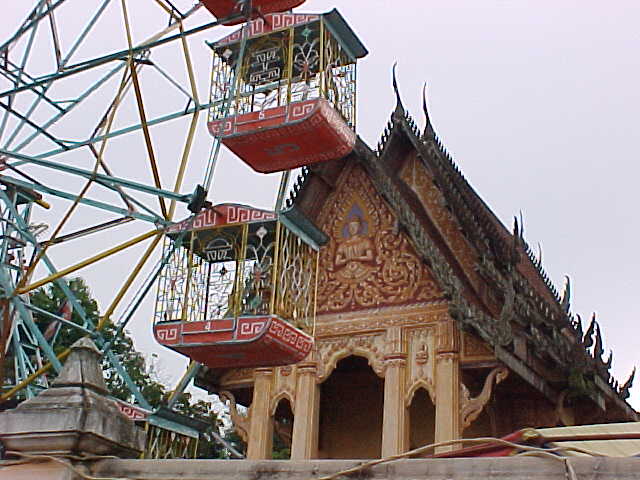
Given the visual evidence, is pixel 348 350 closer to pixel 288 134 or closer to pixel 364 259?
pixel 364 259

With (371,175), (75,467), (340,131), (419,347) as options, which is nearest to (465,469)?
(75,467)

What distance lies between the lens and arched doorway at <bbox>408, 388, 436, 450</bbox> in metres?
10.9

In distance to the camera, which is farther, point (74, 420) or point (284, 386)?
point (284, 386)

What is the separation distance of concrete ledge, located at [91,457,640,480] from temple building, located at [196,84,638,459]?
580 centimetres

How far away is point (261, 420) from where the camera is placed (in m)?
10.5

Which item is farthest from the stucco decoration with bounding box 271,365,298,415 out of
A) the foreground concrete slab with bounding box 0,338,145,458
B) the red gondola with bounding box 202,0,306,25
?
the foreground concrete slab with bounding box 0,338,145,458

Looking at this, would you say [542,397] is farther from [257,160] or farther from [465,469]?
[465,469]

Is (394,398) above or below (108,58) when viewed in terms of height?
below

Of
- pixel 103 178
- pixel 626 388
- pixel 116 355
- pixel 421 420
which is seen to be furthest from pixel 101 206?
pixel 116 355

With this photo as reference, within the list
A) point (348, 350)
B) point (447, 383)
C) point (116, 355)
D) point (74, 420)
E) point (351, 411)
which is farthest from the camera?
point (116, 355)

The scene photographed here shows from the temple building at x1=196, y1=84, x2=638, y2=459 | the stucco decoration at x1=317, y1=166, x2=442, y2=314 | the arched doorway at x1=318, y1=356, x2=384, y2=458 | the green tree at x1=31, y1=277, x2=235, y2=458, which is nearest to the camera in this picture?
the temple building at x1=196, y1=84, x2=638, y2=459

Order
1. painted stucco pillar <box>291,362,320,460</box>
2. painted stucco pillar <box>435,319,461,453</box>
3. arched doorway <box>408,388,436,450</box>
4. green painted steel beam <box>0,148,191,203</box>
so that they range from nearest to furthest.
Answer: green painted steel beam <box>0,148,191,203</box>, painted stucco pillar <box>435,319,461,453</box>, painted stucco pillar <box>291,362,320,460</box>, arched doorway <box>408,388,436,450</box>

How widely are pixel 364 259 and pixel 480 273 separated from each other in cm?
137

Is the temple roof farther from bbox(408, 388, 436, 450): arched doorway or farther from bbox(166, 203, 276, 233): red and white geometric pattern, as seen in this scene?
bbox(166, 203, 276, 233): red and white geometric pattern
